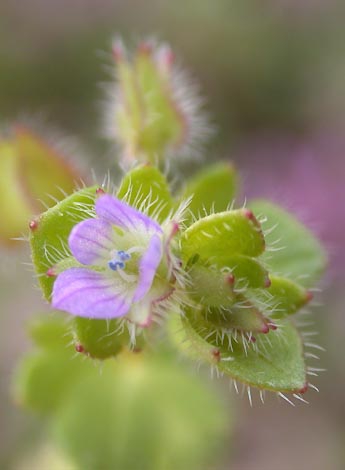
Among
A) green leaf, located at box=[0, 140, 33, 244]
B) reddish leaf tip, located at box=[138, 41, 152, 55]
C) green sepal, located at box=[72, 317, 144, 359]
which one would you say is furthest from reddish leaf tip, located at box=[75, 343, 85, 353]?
reddish leaf tip, located at box=[138, 41, 152, 55]

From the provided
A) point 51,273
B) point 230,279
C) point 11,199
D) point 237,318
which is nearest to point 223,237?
point 230,279

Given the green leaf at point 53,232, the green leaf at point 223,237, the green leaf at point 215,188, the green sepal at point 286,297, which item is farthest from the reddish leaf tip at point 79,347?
the green leaf at point 215,188

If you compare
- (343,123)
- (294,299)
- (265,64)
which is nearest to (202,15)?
(265,64)

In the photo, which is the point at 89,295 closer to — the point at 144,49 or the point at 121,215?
the point at 121,215

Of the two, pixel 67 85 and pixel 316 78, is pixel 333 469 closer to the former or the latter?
pixel 316 78

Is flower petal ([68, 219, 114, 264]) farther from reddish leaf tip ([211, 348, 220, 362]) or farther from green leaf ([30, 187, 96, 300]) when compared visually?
reddish leaf tip ([211, 348, 220, 362])

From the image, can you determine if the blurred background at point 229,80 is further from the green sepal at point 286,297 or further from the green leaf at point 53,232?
the green leaf at point 53,232
